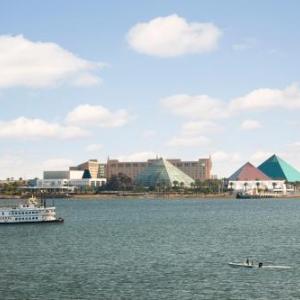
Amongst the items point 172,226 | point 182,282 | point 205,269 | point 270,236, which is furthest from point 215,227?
point 182,282

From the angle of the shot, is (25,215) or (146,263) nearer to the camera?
(146,263)

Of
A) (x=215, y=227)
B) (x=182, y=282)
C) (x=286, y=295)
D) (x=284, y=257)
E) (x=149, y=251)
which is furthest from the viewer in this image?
(x=215, y=227)

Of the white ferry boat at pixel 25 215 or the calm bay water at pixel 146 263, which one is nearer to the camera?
the calm bay water at pixel 146 263

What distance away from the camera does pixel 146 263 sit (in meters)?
64.2

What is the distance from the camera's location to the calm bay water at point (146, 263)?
5020cm

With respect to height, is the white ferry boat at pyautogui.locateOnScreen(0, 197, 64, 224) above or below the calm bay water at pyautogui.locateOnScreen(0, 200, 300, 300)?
above

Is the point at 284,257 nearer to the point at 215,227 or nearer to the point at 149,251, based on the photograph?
the point at 149,251

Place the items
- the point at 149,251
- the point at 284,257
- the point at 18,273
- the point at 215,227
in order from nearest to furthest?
the point at 18,273
the point at 284,257
the point at 149,251
the point at 215,227

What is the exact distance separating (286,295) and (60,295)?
51.8 ft

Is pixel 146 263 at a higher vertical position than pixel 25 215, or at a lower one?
lower

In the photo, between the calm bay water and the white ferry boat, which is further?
the white ferry boat

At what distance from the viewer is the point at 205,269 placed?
60156 millimetres

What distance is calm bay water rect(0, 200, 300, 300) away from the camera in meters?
50.2

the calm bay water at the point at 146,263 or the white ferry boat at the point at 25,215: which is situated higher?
the white ferry boat at the point at 25,215
